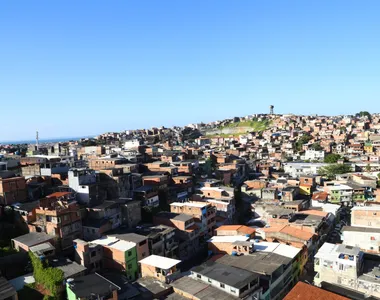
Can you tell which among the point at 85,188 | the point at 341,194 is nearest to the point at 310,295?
the point at 85,188

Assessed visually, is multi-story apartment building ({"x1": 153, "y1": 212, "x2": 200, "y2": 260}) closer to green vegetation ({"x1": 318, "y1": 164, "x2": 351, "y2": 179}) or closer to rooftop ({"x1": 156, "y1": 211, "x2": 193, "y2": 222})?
rooftop ({"x1": 156, "y1": 211, "x2": 193, "y2": 222})

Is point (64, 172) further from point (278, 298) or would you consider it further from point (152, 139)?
point (152, 139)

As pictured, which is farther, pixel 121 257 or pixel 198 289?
pixel 121 257

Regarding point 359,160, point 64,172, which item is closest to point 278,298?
point 64,172

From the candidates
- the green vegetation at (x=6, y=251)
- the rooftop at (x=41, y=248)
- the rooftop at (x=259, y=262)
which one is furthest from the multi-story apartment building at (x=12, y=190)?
the rooftop at (x=259, y=262)

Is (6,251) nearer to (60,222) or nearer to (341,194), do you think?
(60,222)

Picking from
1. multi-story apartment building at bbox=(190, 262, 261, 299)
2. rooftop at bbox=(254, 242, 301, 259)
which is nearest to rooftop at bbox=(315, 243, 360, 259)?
rooftop at bbox=(254, 242, 301, 259)

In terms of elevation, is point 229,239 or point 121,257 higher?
point 121,257
